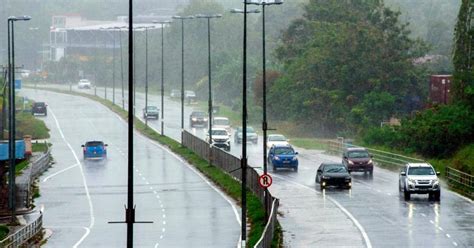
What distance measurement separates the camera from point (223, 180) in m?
73.6

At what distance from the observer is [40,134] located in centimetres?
12119

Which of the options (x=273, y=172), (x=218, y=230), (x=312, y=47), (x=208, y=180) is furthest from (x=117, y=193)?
(x=312, y=47)

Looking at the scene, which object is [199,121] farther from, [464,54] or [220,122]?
[464,54]

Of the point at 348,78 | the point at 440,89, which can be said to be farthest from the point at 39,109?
the point at 440,89

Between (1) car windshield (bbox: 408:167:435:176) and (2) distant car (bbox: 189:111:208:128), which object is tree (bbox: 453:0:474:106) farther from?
(2) distant car (bbox: 189:111:208:128)

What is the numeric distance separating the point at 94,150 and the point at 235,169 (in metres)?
26.2

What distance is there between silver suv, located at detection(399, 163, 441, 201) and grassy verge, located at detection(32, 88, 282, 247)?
282 inches

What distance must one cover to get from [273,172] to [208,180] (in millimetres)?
5338

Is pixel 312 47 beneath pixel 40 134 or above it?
above

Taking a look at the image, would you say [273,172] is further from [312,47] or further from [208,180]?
[312,47]

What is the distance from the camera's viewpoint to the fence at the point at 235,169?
42.2 m

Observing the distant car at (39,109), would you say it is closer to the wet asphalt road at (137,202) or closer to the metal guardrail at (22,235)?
the wet asphalt road at (137,202)

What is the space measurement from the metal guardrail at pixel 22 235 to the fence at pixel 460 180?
865 inches

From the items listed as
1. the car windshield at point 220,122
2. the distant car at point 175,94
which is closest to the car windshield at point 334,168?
the car windshield at point 220,122
